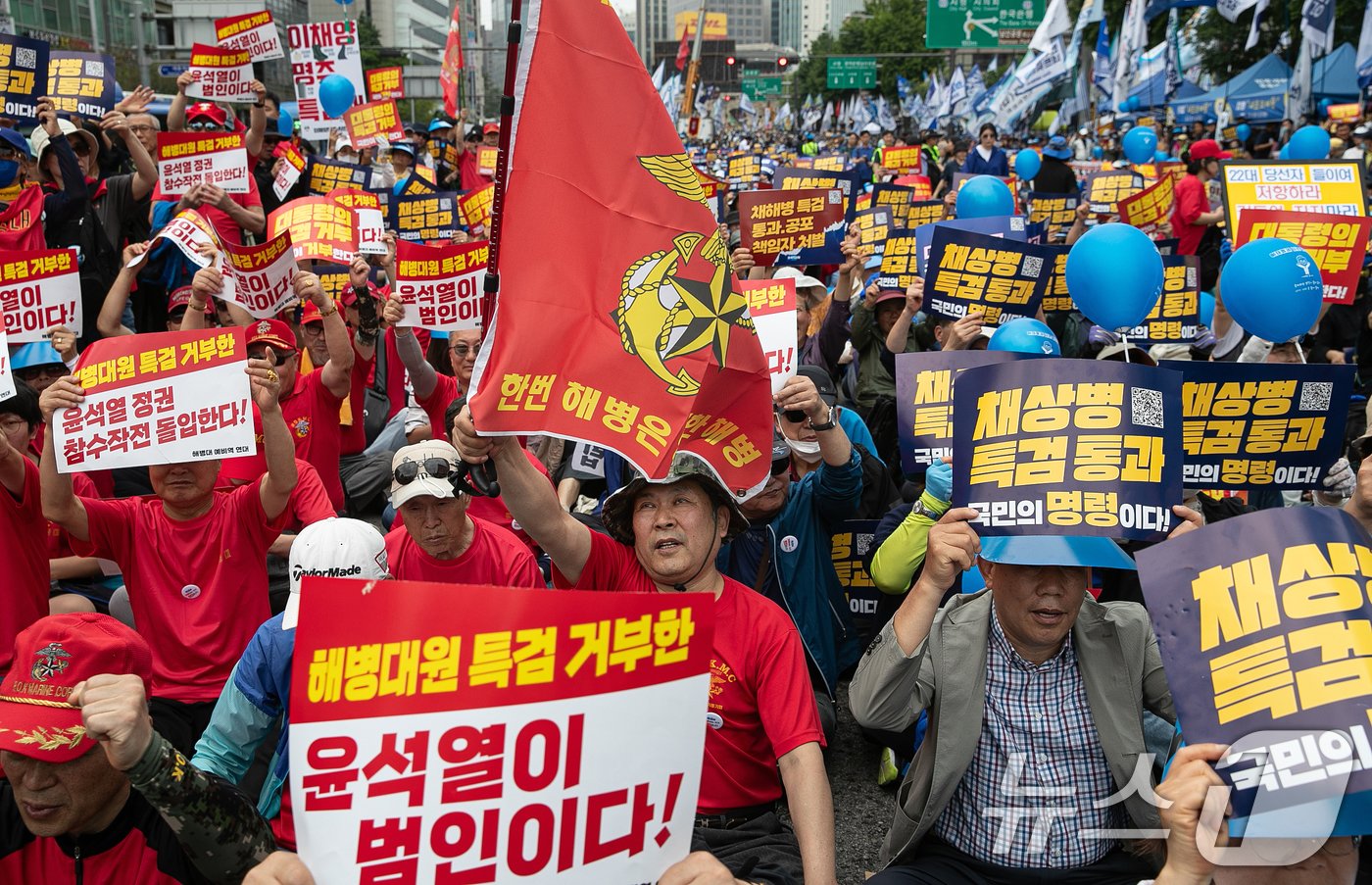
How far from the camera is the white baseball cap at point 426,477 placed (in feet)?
14.4

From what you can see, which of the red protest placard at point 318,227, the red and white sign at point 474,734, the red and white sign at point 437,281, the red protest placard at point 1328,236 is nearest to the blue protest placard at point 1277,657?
the red and white sign at point 474,734

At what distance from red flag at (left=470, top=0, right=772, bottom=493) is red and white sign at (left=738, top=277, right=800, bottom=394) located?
2.00m

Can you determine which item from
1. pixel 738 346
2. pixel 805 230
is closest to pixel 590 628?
pixel 738 346

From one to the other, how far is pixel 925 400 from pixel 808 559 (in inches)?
32.9

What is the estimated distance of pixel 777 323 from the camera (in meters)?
5.74

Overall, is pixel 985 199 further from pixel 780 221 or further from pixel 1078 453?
pixel 1078 453

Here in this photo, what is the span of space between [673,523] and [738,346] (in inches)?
22.3

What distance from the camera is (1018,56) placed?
55.3m

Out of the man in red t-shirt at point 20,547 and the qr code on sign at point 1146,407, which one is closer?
the qr code on sign at point 1146,407

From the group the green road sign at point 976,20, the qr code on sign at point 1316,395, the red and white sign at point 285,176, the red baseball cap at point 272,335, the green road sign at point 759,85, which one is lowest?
the qr code on sign at point 1316,395

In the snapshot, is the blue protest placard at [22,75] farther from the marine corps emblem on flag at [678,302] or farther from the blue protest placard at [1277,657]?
the blue protest placard at [1277,657]

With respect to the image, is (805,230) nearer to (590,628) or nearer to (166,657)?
(166,657)

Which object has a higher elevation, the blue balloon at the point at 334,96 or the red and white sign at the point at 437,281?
the blue balloon at the point at 334,96

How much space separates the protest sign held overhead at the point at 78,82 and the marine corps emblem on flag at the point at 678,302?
32.1ft
